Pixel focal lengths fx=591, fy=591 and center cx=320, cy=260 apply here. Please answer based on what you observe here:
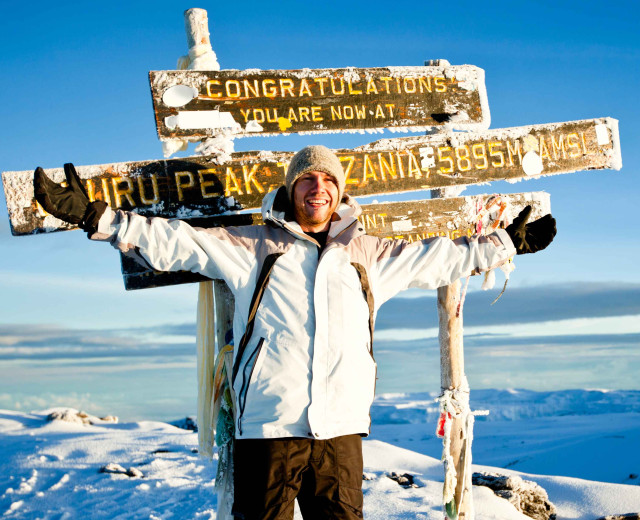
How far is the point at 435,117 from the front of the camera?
15.4ft

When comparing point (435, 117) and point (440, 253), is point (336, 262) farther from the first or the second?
point (435, 117)

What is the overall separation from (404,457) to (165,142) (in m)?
5.47

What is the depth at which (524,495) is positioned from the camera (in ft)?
19.8

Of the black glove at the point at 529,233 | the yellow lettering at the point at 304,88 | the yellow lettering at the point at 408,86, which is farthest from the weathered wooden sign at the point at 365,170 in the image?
the black glove at the point at 529,233

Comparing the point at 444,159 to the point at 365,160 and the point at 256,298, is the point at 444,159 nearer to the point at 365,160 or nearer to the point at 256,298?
the point at 365,160

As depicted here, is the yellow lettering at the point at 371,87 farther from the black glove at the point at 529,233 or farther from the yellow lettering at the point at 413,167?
the black glove at the point at 529,233

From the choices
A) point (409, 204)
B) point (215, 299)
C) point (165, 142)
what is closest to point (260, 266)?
point (215, 299)

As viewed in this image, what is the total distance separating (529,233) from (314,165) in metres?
1.49

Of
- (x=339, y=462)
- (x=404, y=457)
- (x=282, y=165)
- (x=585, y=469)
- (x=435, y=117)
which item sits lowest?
(x=585, y=469)

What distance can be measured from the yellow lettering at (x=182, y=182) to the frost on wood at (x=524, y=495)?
440cm

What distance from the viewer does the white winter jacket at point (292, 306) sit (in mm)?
3027

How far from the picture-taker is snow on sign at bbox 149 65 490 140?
4062 mm

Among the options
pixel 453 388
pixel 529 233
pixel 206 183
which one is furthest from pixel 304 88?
pixel 453 388

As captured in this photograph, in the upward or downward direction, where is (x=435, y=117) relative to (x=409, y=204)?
upward
